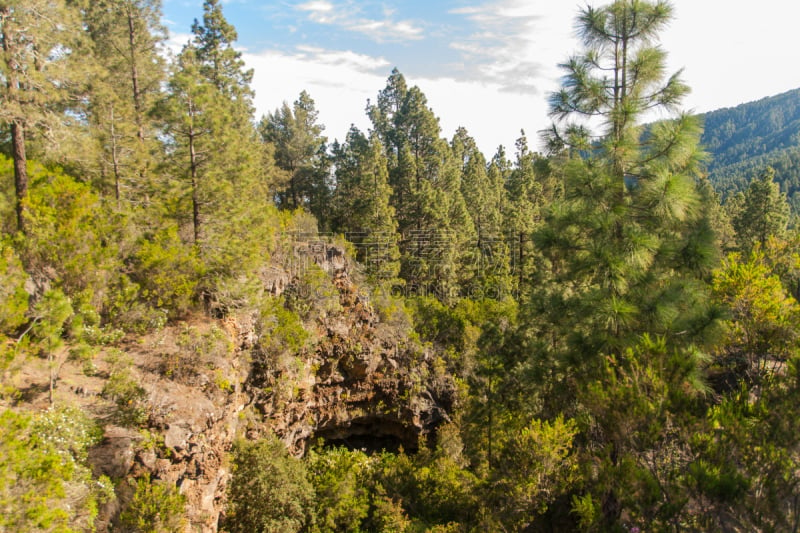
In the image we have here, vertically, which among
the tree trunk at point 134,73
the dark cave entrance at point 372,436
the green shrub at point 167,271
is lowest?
the dark cave entrance at point 372,436

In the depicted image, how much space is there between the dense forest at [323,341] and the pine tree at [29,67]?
6cm

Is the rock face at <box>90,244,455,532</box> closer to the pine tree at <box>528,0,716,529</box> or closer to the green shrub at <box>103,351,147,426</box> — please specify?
the green shrub at <box>103,351,147,426</box>

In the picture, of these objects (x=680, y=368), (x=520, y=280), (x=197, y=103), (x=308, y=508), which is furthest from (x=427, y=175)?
(x=680, y=368)

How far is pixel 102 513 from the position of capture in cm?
783

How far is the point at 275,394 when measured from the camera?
16.9m

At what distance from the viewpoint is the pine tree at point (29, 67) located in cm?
1093

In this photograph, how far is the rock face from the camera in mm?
9656

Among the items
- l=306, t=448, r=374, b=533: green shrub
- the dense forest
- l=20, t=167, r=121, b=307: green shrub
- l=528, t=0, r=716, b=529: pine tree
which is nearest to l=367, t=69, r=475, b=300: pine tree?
the dense forest

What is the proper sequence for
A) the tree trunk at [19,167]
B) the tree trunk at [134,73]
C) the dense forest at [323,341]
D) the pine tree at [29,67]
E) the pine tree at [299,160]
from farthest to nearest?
1. the pine tree at [299,160]
2. the tree trunk at [134,73]
3. the tree trunk at [19,167]
4. the pine tree at [29,67]
5. the dense forest at [323,341]

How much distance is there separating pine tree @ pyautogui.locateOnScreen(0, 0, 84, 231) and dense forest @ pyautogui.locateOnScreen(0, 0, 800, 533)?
0.06 m

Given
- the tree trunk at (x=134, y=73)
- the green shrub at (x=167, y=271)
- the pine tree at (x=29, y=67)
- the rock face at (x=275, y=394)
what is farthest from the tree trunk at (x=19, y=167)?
the tree trunk at (x=134, y=73)

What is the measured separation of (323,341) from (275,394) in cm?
458

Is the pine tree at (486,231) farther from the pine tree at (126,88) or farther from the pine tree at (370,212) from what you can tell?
the pine tree at (126,88)

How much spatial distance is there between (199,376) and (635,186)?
1120 centimetres
